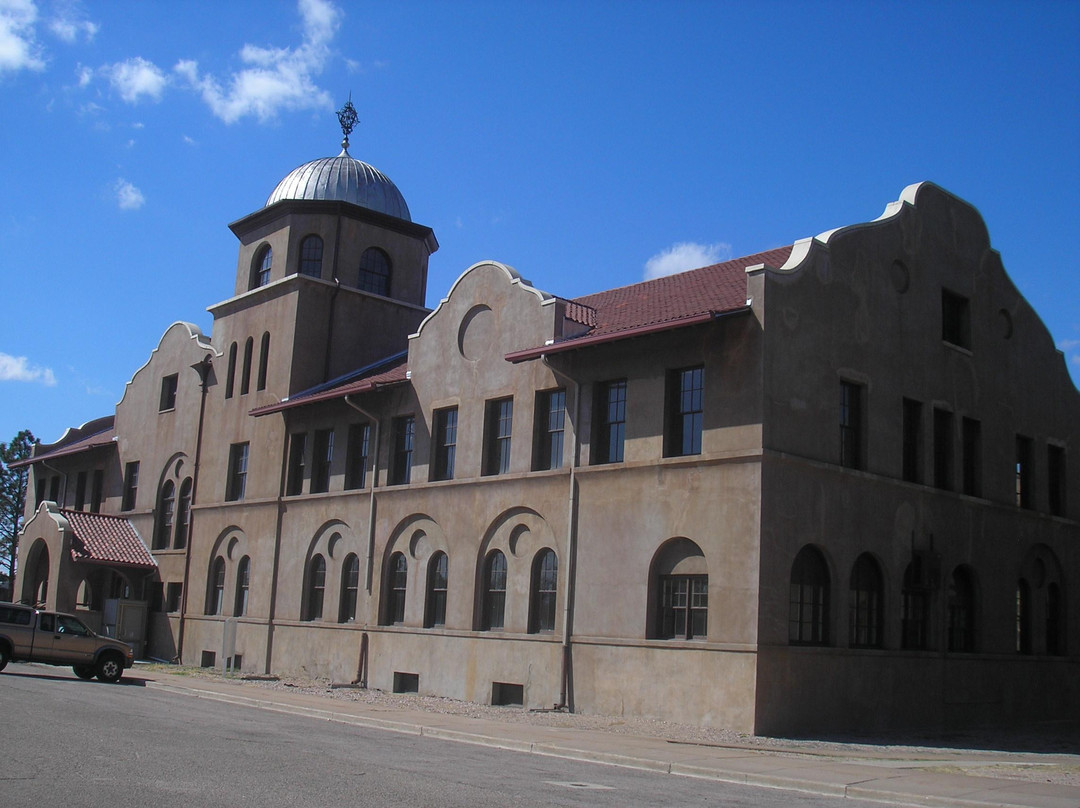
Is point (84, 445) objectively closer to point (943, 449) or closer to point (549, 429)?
point (549, 429)

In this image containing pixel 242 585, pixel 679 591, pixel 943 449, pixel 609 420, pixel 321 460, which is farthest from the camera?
pixel 242 585

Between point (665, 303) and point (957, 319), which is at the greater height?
point (957, 319)

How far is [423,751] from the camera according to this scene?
15602 millimetres

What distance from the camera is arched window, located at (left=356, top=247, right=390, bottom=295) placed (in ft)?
122

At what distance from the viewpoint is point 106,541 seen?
3900 cm

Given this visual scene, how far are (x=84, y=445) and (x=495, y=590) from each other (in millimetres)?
25096

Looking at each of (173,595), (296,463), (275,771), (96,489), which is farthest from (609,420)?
(96,489)

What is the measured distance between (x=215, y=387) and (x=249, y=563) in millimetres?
6659

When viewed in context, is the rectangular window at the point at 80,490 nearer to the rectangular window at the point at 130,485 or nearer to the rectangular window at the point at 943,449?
the rectangular window at the point at 130,485

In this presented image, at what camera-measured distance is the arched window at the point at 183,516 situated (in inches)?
1501

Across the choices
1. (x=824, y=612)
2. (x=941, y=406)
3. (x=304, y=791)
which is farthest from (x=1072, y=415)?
(x=304, y=791)

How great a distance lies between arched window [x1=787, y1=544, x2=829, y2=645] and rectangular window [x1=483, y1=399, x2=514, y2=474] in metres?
7.73

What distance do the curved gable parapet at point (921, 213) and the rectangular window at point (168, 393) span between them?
25.2m

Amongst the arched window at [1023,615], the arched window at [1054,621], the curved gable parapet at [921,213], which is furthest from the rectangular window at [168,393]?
the arched window at [1054,621]
